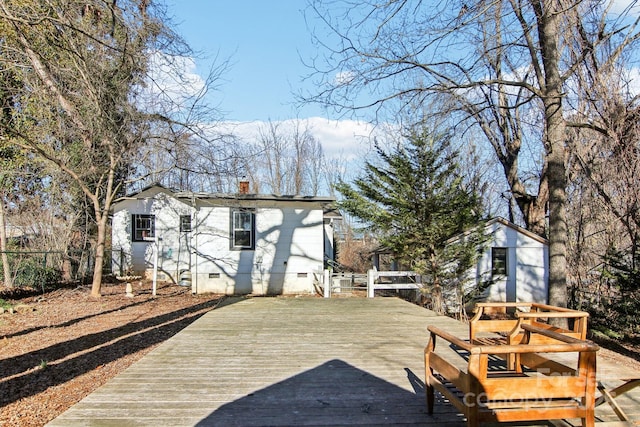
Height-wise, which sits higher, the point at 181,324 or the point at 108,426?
the point at 108,426

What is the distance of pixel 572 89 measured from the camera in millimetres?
10055

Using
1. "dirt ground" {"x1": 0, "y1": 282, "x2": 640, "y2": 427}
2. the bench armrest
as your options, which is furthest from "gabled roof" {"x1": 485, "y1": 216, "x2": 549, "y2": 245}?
the bench armrest

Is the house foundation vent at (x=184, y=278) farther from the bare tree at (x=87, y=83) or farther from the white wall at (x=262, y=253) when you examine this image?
the bare tree at (x=87, y=83)

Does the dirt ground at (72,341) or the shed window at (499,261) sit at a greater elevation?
the shed window at (499,261)

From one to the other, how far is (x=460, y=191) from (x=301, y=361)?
9127 millimetres

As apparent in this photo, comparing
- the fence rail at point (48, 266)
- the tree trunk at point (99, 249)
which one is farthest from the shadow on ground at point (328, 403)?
the fence rail at point (48, 266)

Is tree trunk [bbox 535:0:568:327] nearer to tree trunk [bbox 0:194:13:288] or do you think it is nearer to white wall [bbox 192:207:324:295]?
white wall [bbox 192:207:324:295]

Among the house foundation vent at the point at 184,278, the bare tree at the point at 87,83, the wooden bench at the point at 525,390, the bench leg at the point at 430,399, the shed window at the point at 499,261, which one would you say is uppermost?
the bare tree at the point at 87,83

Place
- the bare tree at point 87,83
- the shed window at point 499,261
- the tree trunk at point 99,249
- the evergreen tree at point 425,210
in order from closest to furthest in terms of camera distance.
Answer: the bare tree at point 87,83 → the tree trunk at point 99,249 → the evergreen tree at point 425,210 → the shed window at point 499,261

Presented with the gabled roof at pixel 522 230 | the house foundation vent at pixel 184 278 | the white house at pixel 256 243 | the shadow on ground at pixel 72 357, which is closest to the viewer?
the shadow on ground at pixel 72 357

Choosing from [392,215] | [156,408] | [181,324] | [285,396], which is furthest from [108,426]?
[392,215]

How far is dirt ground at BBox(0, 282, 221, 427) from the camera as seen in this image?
507 centimetres

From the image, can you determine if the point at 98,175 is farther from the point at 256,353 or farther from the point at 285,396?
the point at 285,396

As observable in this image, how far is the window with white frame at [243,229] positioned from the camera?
48.1 ft
